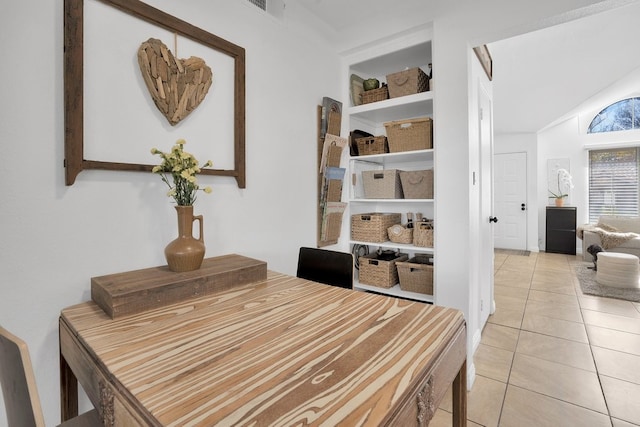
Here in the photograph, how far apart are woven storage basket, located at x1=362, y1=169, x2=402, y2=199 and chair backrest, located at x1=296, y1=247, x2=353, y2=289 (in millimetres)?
1053

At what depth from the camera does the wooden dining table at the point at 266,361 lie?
1.91ft

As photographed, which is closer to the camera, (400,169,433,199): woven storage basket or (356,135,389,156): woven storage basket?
(400,169,433,199): woven storage basket

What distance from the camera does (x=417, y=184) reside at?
237 cm

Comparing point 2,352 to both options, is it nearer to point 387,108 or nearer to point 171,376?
point 171,376

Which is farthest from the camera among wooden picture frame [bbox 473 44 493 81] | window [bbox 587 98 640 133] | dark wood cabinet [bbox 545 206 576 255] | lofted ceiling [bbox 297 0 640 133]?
dark wood cabinet [bbox 545 206 576 255]

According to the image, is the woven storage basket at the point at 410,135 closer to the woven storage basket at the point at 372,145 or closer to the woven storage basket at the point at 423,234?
the woven storage basket at the point at 372,145

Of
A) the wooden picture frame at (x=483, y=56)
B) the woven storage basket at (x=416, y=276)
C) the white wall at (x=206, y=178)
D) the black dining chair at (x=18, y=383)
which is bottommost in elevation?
the woven storage basket at (x=416, y=276)

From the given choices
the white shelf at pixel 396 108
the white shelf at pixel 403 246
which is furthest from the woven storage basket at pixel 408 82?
the white shelf at pixel 403 246

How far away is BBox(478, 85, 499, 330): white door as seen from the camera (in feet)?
7.97

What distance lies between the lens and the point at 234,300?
1.18m

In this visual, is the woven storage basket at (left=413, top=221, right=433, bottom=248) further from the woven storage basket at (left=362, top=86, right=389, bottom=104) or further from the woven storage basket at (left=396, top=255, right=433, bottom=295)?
the woven storage basket at (left=362, top=86, right=389, bottom=104)

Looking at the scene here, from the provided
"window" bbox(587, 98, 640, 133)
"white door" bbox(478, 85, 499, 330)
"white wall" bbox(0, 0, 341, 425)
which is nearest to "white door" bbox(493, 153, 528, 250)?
"window" bbox(587, 98, 640, 133)

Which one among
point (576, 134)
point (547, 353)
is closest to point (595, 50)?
point (547, 353)

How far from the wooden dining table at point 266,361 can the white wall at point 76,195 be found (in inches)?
6.2
